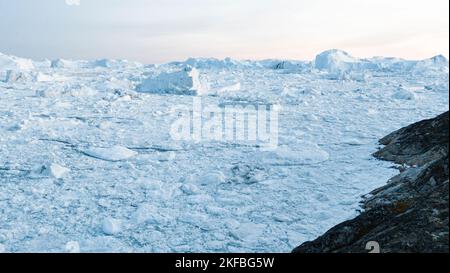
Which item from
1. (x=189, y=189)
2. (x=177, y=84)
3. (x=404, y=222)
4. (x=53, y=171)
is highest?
(x=177, y=84)

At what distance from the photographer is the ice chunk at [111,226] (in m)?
3.64

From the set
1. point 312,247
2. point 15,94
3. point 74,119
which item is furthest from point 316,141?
point 15,94

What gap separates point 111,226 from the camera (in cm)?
370

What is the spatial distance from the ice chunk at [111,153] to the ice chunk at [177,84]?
8.70 metres

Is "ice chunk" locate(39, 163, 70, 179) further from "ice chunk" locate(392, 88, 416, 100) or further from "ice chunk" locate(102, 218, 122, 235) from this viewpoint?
"ice chunk" locate(392, 88, 416, 100)

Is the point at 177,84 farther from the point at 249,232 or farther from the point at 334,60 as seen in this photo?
the point at 334,60

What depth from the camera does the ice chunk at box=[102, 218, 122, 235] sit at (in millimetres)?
3643

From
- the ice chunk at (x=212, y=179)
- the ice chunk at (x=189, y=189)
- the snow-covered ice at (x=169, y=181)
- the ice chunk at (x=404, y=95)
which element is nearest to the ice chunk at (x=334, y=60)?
the ice chunk at (x=404, y=95)

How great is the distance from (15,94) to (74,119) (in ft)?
19.7

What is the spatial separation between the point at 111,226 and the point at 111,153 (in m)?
2.48

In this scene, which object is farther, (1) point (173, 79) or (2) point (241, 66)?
(2) point (241, 66)

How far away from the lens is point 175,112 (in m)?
10.3

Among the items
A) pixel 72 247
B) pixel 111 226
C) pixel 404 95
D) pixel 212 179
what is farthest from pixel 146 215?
pixel 404 95
